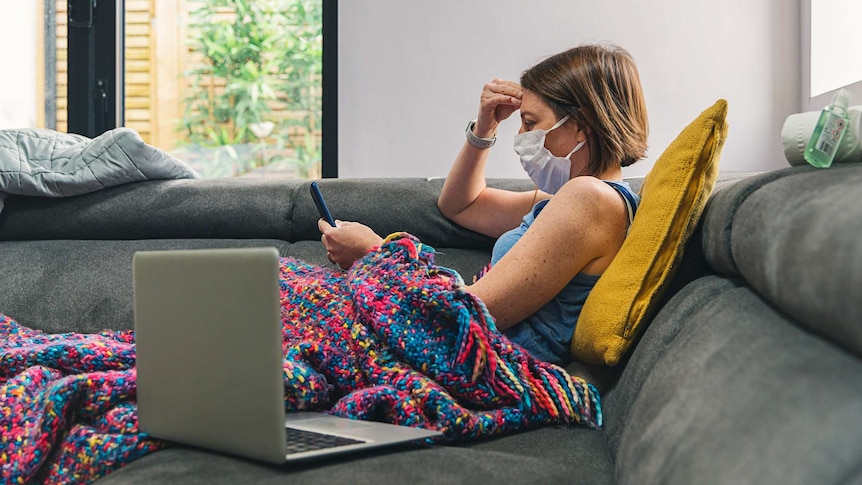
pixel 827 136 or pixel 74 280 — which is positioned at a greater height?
pixel 827 136

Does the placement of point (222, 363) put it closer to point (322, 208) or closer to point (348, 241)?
point (348, 241)

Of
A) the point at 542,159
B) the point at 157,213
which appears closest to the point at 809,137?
the point at 542,159

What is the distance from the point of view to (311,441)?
875 millimetres

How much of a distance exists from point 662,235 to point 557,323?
275 mm

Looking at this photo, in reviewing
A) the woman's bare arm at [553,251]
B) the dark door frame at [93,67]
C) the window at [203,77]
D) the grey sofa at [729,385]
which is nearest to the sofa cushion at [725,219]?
the grey sofa at [729,385]

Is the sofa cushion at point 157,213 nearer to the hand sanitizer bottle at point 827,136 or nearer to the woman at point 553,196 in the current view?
→ the woman at point 553,196

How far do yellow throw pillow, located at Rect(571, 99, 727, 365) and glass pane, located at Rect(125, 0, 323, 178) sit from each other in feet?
6.45

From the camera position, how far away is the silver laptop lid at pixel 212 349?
2.64 feet

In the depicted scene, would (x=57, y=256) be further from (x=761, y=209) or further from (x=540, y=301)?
(x=761, y=209)

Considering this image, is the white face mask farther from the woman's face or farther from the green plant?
the green plant

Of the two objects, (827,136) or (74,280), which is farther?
(74,280)

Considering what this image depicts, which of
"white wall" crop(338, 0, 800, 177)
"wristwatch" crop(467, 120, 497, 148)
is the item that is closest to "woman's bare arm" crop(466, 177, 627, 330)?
"wristwatch" crop(467, 120, 497, 148)

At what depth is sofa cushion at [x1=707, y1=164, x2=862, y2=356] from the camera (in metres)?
0.66

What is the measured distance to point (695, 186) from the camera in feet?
3.95
